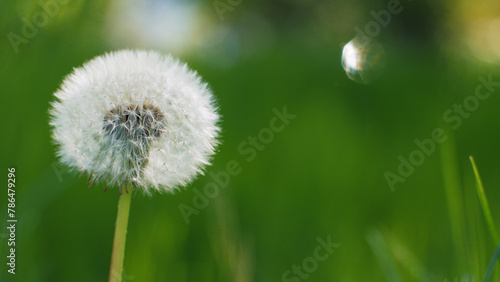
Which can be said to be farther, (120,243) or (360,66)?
(360,66)

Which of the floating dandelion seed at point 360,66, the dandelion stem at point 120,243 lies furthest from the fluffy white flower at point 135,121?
the floating dandelion seed at point 360,66

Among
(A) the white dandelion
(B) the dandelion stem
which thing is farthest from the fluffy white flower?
(B) the dandelion stem

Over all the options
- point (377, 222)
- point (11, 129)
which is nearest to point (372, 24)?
point (377, 222)

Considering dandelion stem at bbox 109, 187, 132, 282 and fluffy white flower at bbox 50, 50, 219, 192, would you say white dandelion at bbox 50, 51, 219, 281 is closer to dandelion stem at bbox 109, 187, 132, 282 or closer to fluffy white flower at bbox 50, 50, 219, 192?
fluffy white flower at bbox 50, 50, 219, 192

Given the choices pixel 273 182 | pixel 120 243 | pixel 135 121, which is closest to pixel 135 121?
pixel 135 121

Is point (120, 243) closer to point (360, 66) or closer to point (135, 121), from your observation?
point (135, 121)

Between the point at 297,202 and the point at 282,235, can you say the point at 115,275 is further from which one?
the point at 297,202
